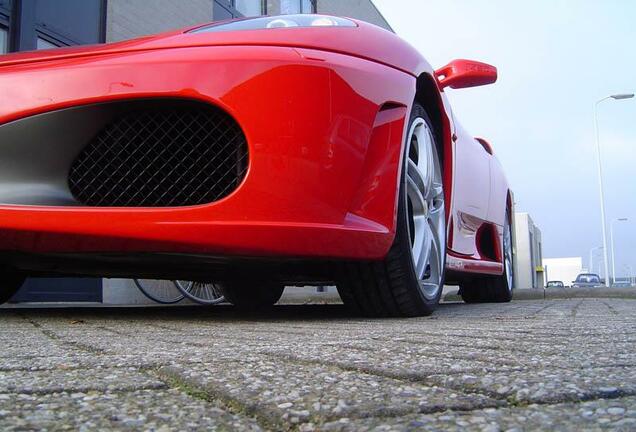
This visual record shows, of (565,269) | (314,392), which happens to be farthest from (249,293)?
(565,269)

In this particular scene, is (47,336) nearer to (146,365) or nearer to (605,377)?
(146,365)

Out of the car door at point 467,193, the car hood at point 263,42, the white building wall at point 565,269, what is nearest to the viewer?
the car hood at point 263,42

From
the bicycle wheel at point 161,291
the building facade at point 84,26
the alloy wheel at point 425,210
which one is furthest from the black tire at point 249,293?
the building facade at point 84,26

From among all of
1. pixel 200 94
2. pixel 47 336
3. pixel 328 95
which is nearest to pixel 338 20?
pixel 328 95

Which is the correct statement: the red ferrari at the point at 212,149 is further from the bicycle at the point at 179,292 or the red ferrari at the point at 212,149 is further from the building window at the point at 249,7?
the building window at the point at 249,7

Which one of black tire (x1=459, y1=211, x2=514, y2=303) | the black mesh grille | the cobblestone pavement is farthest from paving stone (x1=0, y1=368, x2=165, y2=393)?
black tire (x1=459, y1=211, x2=514, y2=303)

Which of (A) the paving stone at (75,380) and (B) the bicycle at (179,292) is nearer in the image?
(A) the paving stone at (75,380)

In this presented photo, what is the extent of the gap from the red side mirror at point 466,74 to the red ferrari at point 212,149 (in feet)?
2.93

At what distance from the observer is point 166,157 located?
2.27 m

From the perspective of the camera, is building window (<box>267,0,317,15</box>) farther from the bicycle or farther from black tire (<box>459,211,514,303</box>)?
black tire (<box>459,211,514,303</box>)

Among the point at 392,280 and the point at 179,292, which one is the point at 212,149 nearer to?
the point at 392,280

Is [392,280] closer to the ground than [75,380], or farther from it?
farther from it

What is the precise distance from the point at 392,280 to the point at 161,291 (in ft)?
15.7

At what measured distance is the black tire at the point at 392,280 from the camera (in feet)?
8.35
